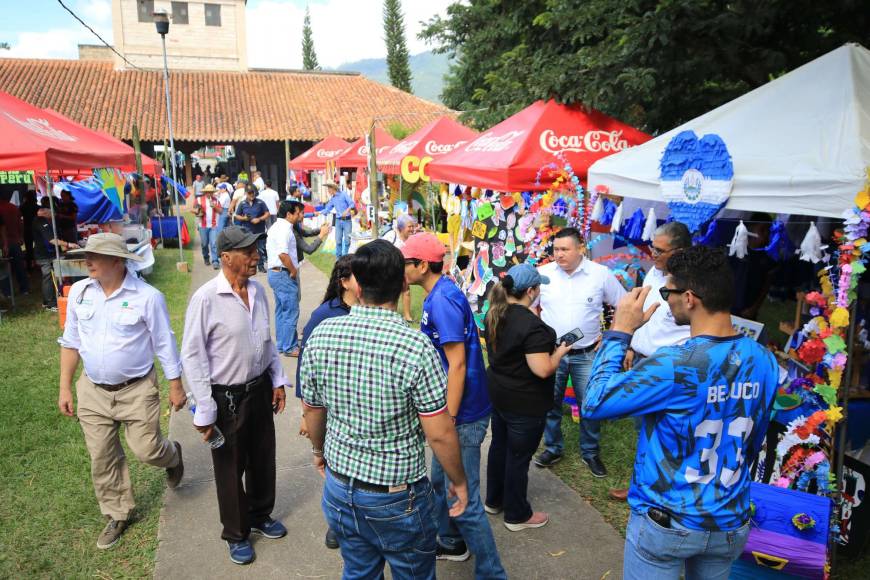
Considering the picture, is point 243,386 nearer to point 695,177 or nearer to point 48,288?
point 695,177

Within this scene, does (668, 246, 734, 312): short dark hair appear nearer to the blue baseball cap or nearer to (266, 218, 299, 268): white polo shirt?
the blue baseball cap

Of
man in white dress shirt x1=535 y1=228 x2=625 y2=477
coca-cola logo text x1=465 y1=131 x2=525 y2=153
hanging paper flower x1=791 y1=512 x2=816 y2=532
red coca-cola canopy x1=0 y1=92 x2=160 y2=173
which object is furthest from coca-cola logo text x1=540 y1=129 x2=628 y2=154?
red coca-cola canopy x1=0 y1=92 x2=160 y2=173

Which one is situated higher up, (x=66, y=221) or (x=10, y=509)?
(x=66, y=221)

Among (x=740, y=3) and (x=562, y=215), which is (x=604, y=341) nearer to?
(x=562, y=215)

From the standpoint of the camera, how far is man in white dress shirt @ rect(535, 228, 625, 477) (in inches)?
178

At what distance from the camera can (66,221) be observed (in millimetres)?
10836

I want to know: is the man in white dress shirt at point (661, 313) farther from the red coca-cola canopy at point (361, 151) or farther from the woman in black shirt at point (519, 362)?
the red coca-cola canopy at point (361, 151)

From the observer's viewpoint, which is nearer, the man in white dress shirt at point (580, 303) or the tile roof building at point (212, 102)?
the man in white dress shirt at point (580, 303)

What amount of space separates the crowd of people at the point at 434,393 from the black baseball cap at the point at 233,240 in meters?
0.01

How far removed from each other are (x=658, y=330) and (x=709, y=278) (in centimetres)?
206

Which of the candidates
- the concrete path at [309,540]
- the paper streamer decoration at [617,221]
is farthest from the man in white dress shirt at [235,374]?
the paper streamer decoration at [617,221]

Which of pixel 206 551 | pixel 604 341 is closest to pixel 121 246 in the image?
pixel 206 551

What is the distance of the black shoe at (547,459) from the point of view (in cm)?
476

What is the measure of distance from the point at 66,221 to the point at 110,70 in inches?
942
